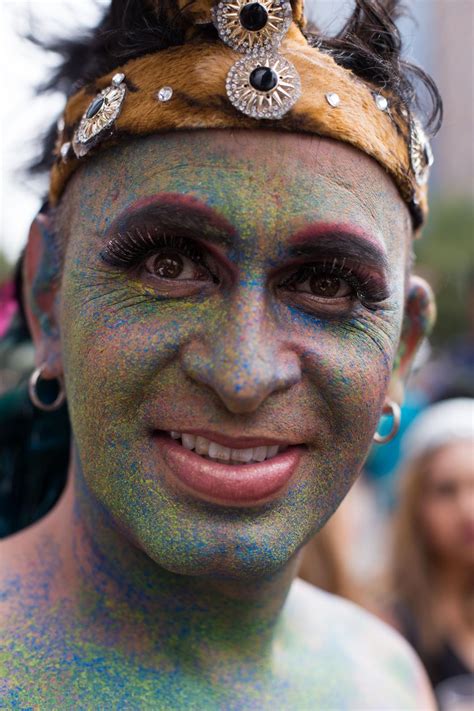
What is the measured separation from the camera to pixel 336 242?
154 cm

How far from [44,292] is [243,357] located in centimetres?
70

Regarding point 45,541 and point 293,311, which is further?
point 45,541

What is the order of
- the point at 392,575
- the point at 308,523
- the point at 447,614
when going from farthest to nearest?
the point at 392,575 → the point at 447,614 → the point at 308,523

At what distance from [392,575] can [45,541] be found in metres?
2.92

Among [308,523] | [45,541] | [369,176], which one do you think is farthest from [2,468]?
[369,176]

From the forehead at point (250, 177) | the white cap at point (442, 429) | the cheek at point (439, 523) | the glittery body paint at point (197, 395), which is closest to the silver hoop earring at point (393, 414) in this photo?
the glittery body paint at point (197, 395)

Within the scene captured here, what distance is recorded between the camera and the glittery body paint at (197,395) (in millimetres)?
1483

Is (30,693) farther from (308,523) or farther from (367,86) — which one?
(367,86)

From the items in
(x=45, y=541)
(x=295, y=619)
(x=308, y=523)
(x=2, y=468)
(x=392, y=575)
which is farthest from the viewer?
(x=392, y=575)

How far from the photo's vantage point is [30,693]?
1.54m

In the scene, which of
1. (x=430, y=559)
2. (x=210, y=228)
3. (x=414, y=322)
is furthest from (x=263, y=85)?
(x=430, y=559)

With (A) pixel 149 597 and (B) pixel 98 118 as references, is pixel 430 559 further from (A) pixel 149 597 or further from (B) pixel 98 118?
(B) pixel 98 118

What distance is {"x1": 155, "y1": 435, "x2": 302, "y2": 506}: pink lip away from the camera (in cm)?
149

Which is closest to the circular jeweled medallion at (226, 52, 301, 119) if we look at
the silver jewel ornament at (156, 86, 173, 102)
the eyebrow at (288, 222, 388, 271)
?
the silver jewel ornament at (156, 86, 173, 102)
